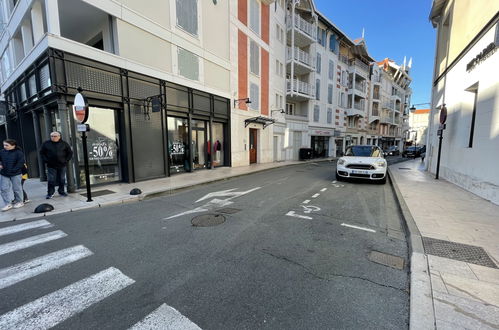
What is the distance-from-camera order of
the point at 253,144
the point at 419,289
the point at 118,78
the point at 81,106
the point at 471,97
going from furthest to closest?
the point at 253,144 → the point at 118,78 → the point at 471,97 → the point at 81,106 → the point at 419,289

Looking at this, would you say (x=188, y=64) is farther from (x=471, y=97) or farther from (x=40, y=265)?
(x=471, y=97)

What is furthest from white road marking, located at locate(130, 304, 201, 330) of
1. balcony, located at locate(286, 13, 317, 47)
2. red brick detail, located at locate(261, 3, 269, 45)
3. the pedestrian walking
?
balcony, located at locate(286, 13, 317, 47)

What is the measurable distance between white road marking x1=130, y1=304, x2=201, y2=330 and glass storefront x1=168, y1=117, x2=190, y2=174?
945 cm

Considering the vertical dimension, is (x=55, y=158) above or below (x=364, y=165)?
above

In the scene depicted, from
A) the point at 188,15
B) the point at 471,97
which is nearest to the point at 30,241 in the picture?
the point at 188,15

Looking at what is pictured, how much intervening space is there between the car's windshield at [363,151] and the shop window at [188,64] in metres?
8.99

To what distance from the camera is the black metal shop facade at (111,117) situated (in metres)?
7.19

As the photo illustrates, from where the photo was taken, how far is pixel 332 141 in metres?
27.8

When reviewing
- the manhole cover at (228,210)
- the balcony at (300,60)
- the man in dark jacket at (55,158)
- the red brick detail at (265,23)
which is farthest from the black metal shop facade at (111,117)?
the balcony at (300,60)

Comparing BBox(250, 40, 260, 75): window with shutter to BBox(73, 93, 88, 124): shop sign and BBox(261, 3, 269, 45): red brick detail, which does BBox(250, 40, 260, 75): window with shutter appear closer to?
BBox(261, 3, 269, 45): red brick detail

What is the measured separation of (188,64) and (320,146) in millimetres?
19330

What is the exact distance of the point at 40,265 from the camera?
120 inches

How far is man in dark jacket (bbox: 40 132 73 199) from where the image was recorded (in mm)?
6434

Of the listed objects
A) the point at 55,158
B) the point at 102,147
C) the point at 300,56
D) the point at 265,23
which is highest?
the point at 265,23
